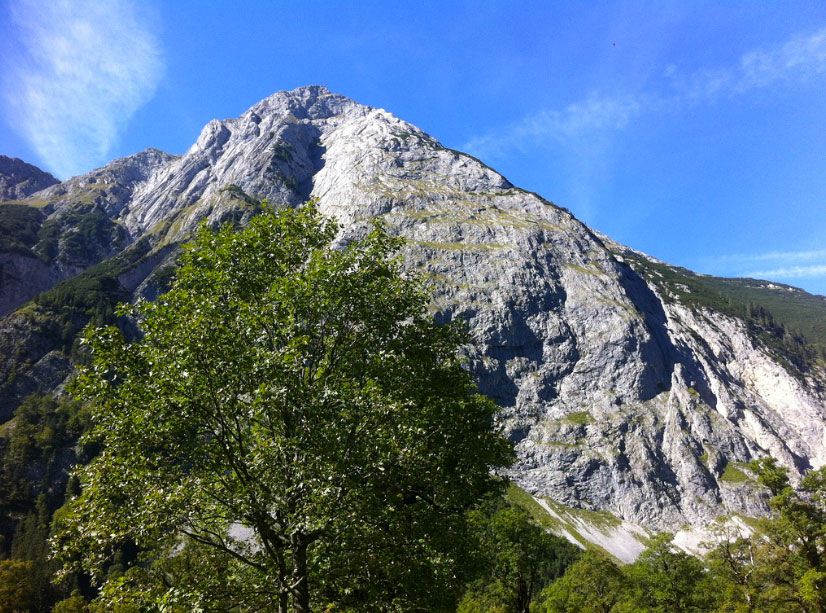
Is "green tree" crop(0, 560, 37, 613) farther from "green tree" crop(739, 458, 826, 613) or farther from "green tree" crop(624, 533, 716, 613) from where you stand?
"green tree" crop(739, 458, 826, 613)

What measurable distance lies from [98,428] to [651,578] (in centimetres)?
8144

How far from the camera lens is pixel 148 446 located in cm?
1492

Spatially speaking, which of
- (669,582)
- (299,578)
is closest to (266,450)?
(299,578)

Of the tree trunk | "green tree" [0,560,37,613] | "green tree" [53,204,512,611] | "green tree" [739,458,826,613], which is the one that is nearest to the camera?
"green tree" [53,204,512,611]

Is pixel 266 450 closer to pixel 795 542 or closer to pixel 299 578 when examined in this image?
pixel 299 578

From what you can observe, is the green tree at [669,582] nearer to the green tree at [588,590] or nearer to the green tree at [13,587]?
the green tree at [588,590]

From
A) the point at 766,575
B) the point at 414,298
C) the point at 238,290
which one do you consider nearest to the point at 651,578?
the point at 766,575

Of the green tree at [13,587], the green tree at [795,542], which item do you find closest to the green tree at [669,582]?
the green tree at [795,542]

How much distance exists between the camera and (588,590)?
80.4 metres

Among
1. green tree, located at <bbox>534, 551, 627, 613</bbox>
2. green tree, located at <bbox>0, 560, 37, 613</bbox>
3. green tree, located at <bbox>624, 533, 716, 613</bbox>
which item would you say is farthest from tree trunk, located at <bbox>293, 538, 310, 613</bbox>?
green tree, located at <bbox>534, 551, 627, 613</bbox>

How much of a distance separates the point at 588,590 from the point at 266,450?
288 feet

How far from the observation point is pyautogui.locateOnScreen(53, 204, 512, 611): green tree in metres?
13.7

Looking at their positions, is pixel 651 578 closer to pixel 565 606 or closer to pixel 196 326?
pixel 565 606

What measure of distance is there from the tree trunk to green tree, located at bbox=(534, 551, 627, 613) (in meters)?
72.0
